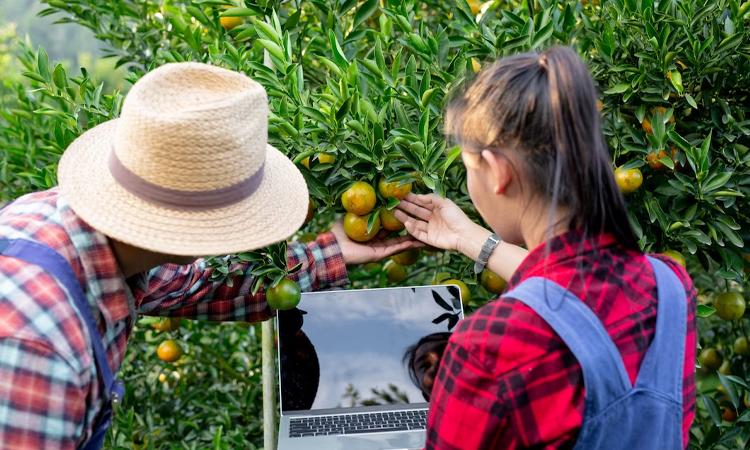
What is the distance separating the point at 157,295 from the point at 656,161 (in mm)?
1198

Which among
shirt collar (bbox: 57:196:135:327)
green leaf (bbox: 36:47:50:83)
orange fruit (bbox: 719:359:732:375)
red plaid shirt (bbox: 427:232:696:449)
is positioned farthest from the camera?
orange fruit (bbox: 719:359:732:375)

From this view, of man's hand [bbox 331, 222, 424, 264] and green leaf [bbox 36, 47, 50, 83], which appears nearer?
man's hand [bbox 331, 222, 424, 264]

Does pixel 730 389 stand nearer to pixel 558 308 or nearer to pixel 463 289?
pixel 463 289

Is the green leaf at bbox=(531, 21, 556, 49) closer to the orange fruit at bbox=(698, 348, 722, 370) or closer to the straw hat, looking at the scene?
the straw hat

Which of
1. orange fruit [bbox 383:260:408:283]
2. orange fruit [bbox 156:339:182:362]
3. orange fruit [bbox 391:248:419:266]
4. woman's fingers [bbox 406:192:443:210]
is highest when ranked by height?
woman's fingers [bbox 406:192:443:210]

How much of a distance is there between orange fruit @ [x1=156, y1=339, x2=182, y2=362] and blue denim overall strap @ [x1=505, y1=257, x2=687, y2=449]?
1.73 m

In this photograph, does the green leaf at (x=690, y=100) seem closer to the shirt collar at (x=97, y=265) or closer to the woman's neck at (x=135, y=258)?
the woman's neck at (x=135, y=258)

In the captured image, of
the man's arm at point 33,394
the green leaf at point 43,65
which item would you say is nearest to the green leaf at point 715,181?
the man's arm at point 33,394

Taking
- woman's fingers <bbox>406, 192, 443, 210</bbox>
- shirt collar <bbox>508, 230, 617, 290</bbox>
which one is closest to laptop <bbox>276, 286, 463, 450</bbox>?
woman's fingers <bbox>406, 192, 443, 210</bbox>

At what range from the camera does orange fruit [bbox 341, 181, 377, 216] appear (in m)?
1.90

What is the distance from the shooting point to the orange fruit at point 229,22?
2438 mm

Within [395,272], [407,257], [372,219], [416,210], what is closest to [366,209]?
→ [372,219]

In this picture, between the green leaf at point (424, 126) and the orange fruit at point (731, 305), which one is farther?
the orange fruit at point (731, 305)

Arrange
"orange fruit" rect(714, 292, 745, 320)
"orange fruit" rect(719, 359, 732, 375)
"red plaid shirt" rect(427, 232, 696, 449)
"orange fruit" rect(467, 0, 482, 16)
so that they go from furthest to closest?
"orange fruit" rect(719, 359, 732, 375) → "orange fruit" rect(467, 0, 482, 16) → "orange fruit" rect(714, 292, 745, 320) → "red plaid shirt" rect(427, 232, 696, 449)
